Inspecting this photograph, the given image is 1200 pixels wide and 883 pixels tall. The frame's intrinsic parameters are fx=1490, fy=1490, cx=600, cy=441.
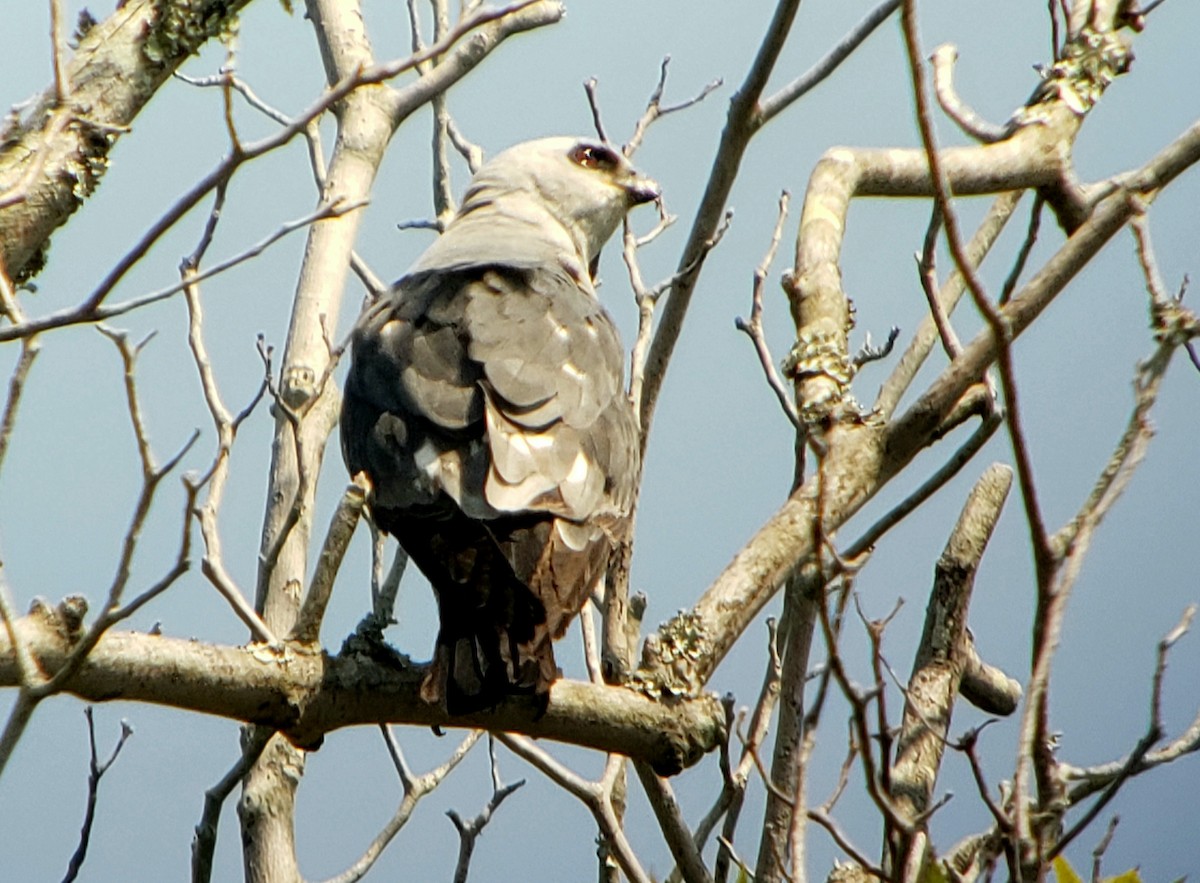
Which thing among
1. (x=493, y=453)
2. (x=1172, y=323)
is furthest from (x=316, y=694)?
(x=1172, y=323)

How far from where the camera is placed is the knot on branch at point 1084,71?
4.34 metres

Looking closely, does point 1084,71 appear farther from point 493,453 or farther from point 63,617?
point 63,617

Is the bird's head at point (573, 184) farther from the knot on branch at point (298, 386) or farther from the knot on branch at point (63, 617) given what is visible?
the knot on branch at point (63, 617)

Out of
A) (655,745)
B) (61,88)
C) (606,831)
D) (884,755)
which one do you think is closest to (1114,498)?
(884,755)

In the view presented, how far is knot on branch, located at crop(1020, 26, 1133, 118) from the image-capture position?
14.2 feet

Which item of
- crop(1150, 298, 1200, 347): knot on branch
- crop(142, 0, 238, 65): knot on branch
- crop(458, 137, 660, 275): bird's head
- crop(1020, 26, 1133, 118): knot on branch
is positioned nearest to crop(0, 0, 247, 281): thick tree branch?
crop(142, 0, 238, 65): knot on branch

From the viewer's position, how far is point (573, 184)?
5.41m

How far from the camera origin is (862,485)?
342cm

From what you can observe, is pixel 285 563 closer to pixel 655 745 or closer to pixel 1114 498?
pixel 655 745

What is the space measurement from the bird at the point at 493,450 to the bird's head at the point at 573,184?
926mm

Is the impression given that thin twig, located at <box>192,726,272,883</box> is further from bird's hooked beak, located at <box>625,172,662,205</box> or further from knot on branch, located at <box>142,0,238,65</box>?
bird's hooked beak, located at <box>625,172,662,205</box>

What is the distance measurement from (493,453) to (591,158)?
7.71 ft

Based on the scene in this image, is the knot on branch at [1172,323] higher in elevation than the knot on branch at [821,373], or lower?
lower

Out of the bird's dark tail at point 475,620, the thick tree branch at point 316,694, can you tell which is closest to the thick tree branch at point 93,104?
the bird's dark tail at point 475,620
